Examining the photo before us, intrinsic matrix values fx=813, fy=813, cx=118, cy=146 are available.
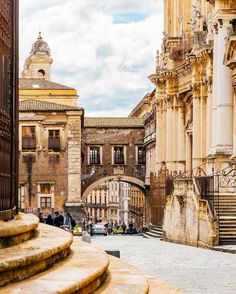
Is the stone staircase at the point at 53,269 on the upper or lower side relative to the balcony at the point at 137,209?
upper

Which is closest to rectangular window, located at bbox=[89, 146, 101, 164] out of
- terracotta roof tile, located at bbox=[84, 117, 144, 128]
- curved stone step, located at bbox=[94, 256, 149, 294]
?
terracotta roof tile, located at bbox=[84, 117, 144, 128]

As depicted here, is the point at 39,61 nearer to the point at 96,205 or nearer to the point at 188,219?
the point at 96,205

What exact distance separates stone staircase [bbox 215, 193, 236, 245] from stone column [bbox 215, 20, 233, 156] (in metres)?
3.20

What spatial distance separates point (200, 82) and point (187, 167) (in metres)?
6.74

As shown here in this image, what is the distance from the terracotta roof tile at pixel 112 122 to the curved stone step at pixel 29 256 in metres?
52.4

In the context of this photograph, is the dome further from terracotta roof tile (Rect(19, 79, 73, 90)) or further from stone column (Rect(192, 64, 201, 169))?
stone column (Rect(192, 64, 201, 169))

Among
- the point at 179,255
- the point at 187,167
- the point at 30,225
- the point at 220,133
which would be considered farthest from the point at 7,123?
the point at 187,167

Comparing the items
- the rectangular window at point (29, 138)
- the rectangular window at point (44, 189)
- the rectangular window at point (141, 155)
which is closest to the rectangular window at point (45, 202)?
the rectangular window at point (44, 189)

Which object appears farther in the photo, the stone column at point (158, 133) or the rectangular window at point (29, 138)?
the rectangular window at point (29, 138)

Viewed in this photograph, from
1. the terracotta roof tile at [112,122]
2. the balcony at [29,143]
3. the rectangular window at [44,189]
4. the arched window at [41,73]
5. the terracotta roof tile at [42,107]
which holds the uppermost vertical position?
the arched window at [41,73]

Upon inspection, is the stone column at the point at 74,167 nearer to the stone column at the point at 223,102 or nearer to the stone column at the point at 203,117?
the stone column at the point at 203,117

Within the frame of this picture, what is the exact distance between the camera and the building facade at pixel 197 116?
27141 millimetres

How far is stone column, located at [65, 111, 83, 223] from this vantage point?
2085 inches

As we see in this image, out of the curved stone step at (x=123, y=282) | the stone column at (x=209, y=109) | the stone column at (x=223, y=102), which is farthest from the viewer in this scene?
the stone column at (x=209, y=109)
